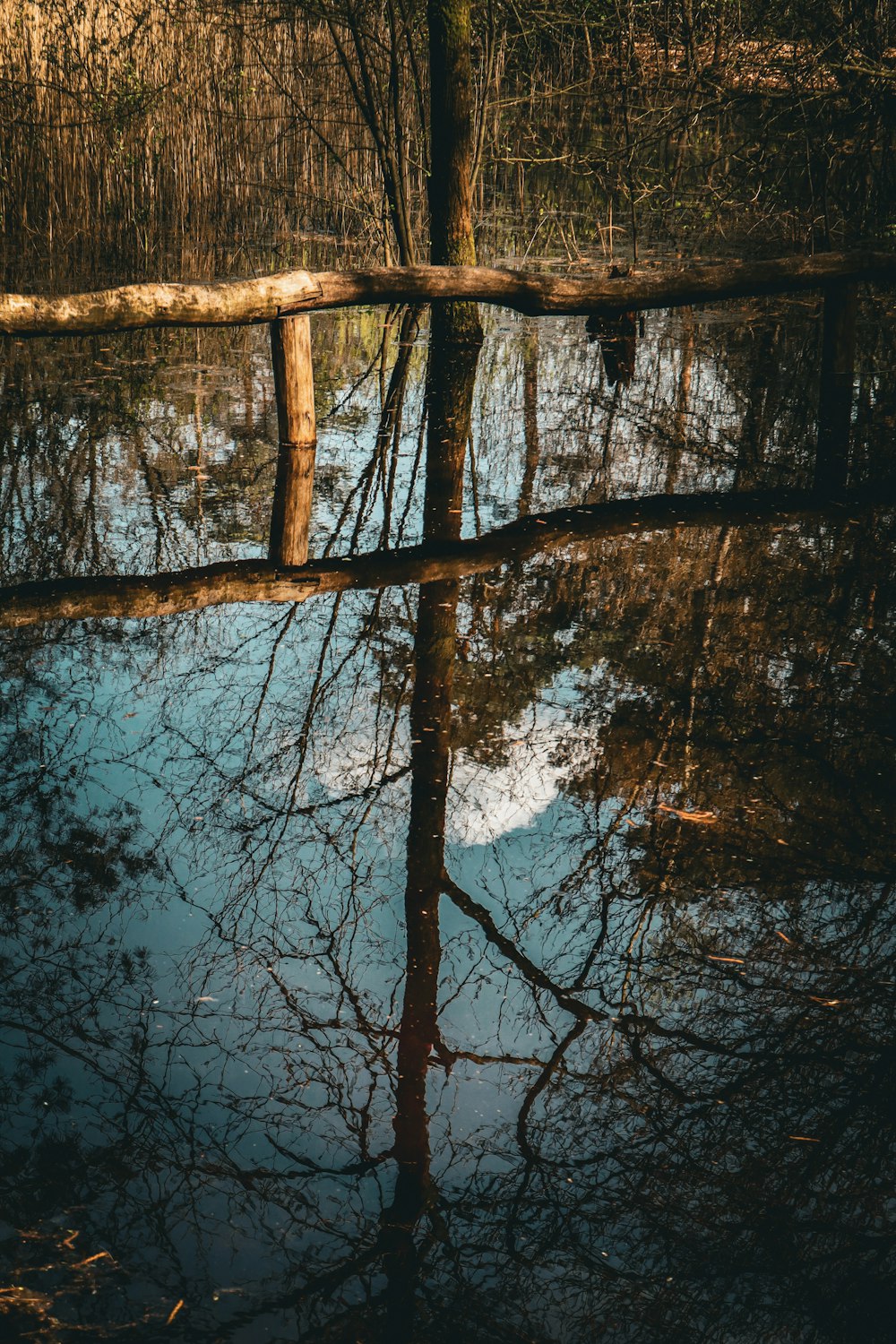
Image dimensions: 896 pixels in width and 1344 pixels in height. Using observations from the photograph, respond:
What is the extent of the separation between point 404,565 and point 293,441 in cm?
195

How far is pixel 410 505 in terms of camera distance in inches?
263

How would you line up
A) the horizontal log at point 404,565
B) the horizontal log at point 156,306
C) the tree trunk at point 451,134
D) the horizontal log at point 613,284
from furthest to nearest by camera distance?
1. the tree trunk at point 451,134
2. the horizontal log at point 613,284
3. the horizontal log at point 156,306
4. the horizontal log at point 404,565

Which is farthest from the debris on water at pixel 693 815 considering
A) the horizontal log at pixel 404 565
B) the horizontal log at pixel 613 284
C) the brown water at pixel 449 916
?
the horizontal log at pixel 613 284

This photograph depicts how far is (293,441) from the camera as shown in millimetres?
7422

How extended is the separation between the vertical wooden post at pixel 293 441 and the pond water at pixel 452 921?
142 millimetres

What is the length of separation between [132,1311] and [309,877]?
1.42 m

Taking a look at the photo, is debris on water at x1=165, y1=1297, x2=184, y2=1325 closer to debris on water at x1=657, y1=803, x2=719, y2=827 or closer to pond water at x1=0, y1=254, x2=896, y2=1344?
pond water at x1=0, y1=254, x2=896, y2=1344

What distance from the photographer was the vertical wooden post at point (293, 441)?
20.0ft

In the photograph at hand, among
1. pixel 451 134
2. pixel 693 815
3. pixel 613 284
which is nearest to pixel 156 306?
pixel 613 284

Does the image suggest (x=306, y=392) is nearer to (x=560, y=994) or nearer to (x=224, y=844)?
(x=224, y=844)

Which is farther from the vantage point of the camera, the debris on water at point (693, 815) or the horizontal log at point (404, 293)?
the horizontal log at point (404, 293)

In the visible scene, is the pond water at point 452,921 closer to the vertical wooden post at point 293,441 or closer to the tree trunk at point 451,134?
the vertical wooden post at point 293,441

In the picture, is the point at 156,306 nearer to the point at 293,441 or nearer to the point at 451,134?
the point at 293,441

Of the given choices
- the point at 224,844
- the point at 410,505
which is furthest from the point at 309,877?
the point at 410,505
